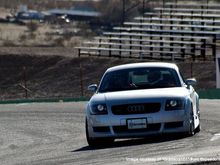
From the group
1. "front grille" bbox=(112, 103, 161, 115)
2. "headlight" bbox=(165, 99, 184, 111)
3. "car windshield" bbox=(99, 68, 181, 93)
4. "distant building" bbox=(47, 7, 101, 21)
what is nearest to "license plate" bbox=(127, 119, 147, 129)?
"front grille" bbox=(112, 103, 161, 115)

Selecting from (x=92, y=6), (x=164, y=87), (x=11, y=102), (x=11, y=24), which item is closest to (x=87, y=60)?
(x=11, y=102)

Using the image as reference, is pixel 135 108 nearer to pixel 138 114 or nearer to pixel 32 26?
pixel 138 114

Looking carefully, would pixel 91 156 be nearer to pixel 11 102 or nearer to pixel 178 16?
pixel 11 102

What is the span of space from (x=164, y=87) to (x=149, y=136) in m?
1.15

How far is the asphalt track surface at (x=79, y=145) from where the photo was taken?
15.8 metres

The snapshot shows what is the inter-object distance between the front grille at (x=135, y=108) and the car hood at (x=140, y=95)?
0.32 ft

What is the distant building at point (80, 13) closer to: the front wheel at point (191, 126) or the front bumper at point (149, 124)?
the front wheel at point (191, 126)

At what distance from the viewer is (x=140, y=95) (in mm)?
18516

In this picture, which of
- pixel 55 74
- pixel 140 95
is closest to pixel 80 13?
pixel 55 74

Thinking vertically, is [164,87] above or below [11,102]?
above

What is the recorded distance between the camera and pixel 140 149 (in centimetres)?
1712

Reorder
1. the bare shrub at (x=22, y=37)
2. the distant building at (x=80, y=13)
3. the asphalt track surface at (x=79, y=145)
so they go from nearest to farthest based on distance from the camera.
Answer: the asphalt track surface at (x=79, y=145), the bare shrub at (x=22, y=37), the distant building at (x=80, y=13)

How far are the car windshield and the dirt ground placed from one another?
19.5 metres

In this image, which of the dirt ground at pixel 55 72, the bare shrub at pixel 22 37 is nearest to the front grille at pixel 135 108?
the dirt ground at pixel 55 72
